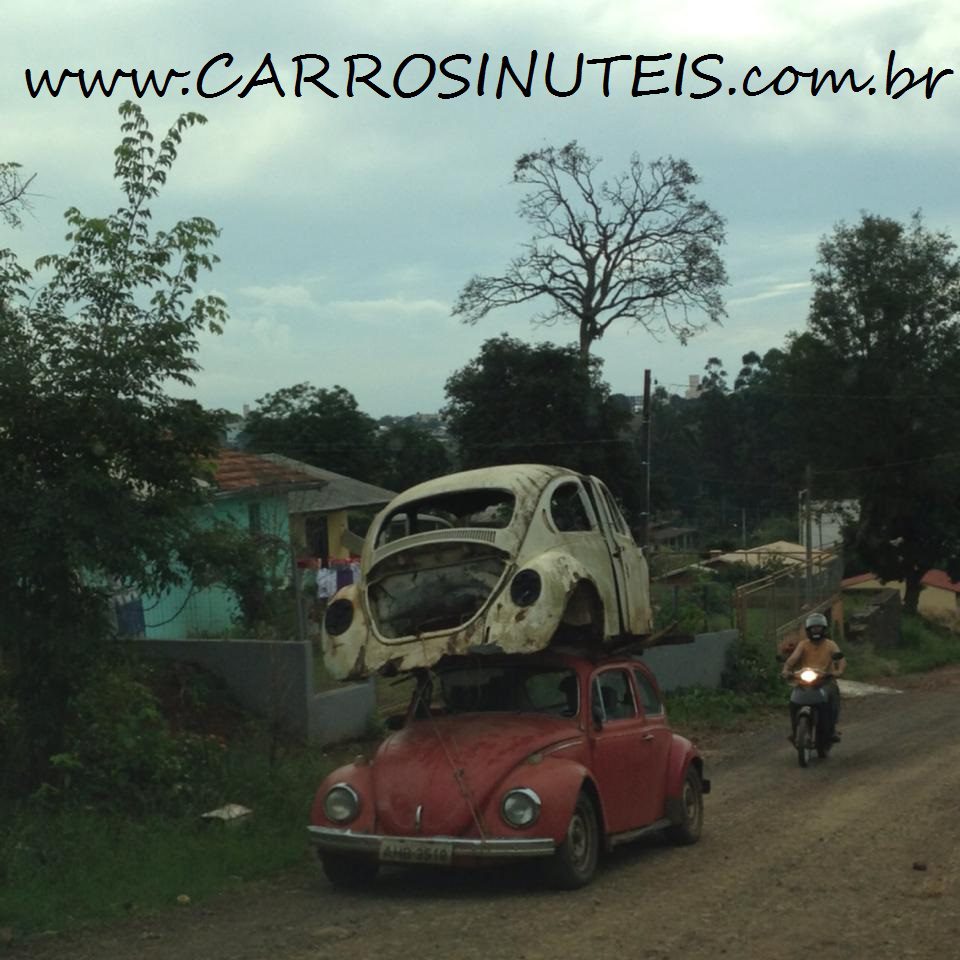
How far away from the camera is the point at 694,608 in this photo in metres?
28.0

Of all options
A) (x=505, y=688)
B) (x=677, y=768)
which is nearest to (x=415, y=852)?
(x=505, y=688)

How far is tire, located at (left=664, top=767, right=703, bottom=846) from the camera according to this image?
11.7 metres

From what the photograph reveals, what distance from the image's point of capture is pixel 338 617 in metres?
10.9

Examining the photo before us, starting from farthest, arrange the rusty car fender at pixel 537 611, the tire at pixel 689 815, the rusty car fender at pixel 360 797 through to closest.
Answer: the tire at pixel 689 815
the rusty car fender at pixel 537 611
the rusty car fender at pixel 360 797

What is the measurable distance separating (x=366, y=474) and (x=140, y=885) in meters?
49.3

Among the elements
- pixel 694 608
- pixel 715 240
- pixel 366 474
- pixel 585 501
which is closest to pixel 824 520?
pixel 366 474

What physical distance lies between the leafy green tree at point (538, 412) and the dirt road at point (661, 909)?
30.3 m

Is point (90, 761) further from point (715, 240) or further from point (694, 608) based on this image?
point (715, 240)

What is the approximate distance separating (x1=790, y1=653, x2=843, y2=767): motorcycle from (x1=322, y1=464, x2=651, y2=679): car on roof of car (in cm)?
523

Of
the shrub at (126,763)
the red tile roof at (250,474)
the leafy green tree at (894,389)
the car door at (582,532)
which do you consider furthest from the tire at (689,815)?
the leafy green tree at (894,389)

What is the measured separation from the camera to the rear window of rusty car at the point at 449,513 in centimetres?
1160

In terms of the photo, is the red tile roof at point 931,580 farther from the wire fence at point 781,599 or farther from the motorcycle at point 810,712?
the motorcycle at point 810,712

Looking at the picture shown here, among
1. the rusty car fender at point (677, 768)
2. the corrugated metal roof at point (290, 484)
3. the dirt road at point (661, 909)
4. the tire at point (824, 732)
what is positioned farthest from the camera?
the corrugated metal roof at point (290, 484)

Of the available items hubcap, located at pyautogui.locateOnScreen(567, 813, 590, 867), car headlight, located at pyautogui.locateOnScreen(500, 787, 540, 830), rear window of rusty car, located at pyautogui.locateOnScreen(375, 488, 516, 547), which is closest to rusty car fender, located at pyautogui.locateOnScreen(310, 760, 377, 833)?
car headlight, located at pyautogui.locateOnScreen(500, 787, 540, 830)
